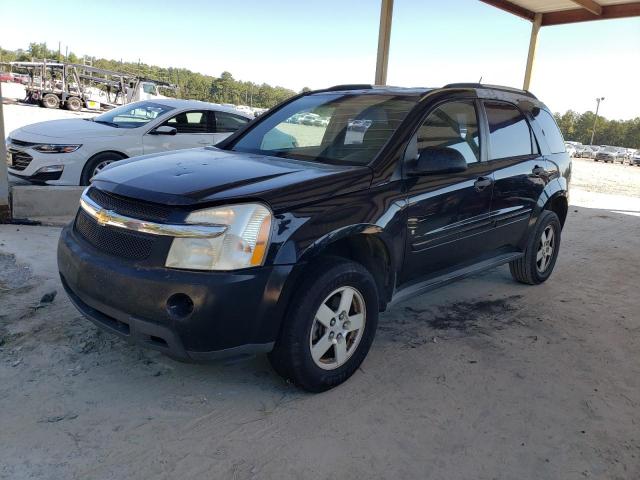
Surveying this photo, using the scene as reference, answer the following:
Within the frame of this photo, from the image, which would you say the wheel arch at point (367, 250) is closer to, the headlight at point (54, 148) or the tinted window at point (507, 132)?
the tinted window at point (507, 132)

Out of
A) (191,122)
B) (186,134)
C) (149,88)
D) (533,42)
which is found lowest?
(186,134)

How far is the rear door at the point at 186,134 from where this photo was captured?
7.48 m

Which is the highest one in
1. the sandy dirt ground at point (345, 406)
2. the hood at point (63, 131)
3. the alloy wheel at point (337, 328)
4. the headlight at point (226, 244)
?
the hood at point (63, 131)

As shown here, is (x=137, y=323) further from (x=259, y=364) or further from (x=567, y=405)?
(x=567, y=405)

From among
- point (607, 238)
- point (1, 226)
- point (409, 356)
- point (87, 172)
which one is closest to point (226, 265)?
point (409, 356)

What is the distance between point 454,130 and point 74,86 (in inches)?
1246

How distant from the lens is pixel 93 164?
23.0 ft

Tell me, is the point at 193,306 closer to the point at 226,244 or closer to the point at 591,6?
the point at 226,244

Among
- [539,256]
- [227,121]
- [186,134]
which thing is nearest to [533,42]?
[227,121]

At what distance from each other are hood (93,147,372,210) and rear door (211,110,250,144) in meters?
4.85

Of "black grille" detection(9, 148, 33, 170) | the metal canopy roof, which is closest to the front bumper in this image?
"black grille" detection(9, 148, 33, 170)

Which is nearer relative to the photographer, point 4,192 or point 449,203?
point 449,203

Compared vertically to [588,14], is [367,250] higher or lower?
lower

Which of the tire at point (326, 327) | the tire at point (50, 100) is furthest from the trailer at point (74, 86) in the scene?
the tire at point (326, 327)
